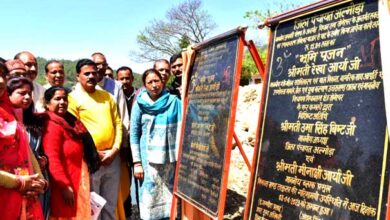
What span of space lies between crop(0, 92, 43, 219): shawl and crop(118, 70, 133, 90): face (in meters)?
2.65

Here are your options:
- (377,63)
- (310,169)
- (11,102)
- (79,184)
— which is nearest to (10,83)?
(11,102)

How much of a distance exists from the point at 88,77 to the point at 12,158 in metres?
1.65

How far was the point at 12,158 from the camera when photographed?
112 inches

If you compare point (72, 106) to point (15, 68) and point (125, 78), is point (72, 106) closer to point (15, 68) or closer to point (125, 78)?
point (15, 68)

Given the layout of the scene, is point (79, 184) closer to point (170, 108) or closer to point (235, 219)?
point (170, 108)

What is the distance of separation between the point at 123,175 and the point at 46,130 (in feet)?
4.71

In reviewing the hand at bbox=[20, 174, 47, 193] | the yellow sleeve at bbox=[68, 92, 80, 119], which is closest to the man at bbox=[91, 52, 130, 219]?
the yellow sleeve at bbox=[68, 92, 80, 119]

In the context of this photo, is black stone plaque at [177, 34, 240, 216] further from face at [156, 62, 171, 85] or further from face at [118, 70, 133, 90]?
face at [118, 70, 133, 90]

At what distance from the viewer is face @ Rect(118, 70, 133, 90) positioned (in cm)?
561

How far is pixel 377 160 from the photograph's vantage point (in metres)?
1.76

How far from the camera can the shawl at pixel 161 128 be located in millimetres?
4113

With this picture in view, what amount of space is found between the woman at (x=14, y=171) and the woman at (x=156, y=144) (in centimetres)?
129

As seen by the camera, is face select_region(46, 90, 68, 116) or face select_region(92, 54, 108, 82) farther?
face select_region(92, 54, 108, 82)

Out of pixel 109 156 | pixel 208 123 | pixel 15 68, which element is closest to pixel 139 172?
pixel 109 156
